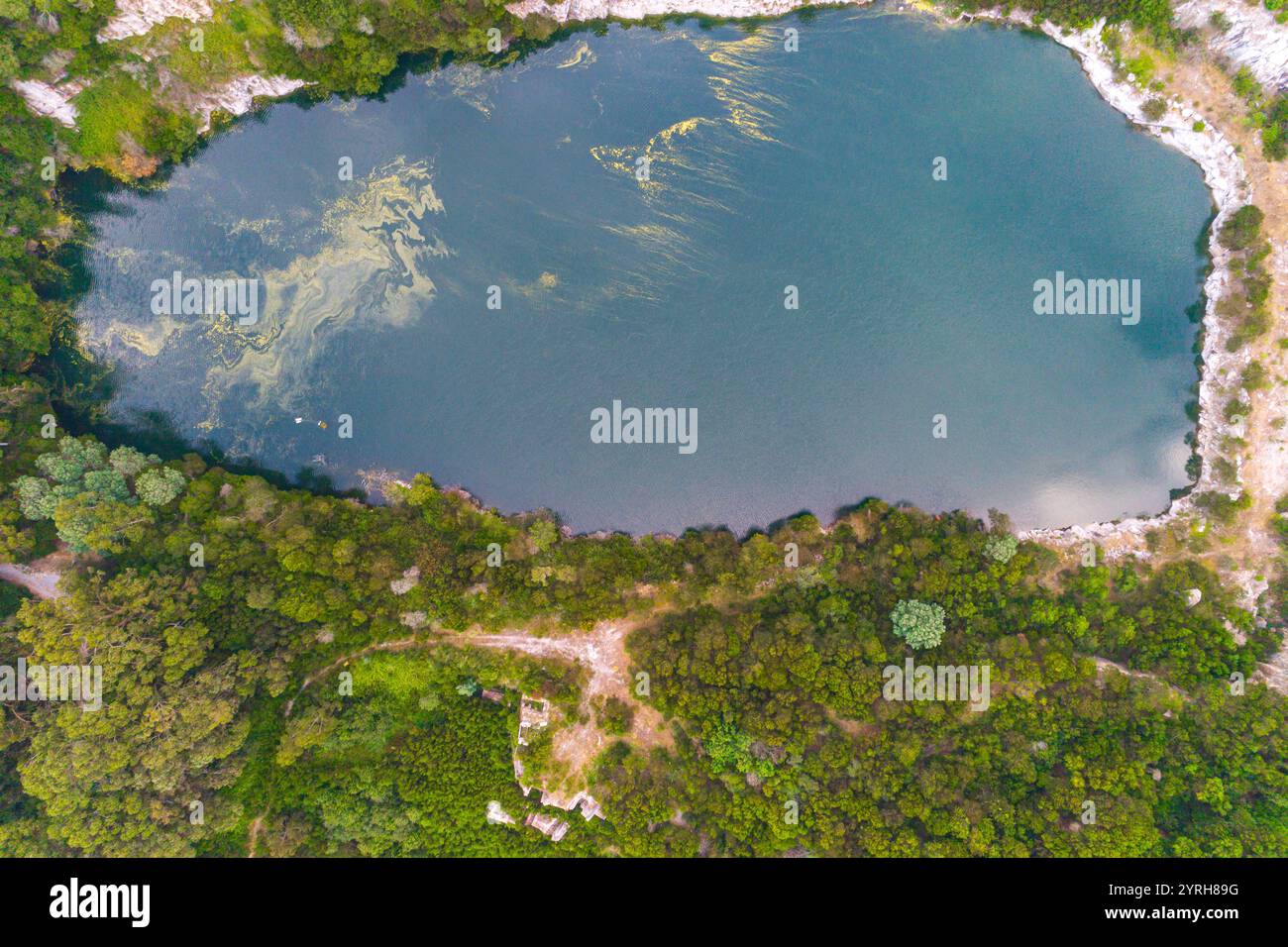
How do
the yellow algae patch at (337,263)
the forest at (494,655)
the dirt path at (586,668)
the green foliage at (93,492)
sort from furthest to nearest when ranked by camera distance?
the yellow algae patch at (337,263) < the dirt path at (586,668) < the green foliage at (93,492) < the forest at (494,655)

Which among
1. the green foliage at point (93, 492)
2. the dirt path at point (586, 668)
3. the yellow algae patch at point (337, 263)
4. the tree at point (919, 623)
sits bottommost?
the dirt path at point (586, 668)

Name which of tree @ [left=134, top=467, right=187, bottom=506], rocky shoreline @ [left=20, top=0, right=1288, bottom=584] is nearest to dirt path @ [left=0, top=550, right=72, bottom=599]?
tree @ [left=134, top=467, right=187, bottom=506]

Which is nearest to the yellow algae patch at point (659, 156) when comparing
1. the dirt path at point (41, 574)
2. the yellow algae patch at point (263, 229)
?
the yellow algae patch at point (263, 229)

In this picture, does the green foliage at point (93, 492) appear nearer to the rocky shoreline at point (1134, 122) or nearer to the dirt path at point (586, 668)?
the dirt path at point (586, 668)

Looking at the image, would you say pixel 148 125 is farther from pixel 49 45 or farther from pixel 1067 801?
pixel 1067 801

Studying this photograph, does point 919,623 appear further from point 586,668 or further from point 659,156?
point 659,156

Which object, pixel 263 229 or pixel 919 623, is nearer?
pixel 919 623

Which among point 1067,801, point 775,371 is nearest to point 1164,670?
point 1067,801

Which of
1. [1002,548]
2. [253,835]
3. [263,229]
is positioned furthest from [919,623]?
[263,229]
